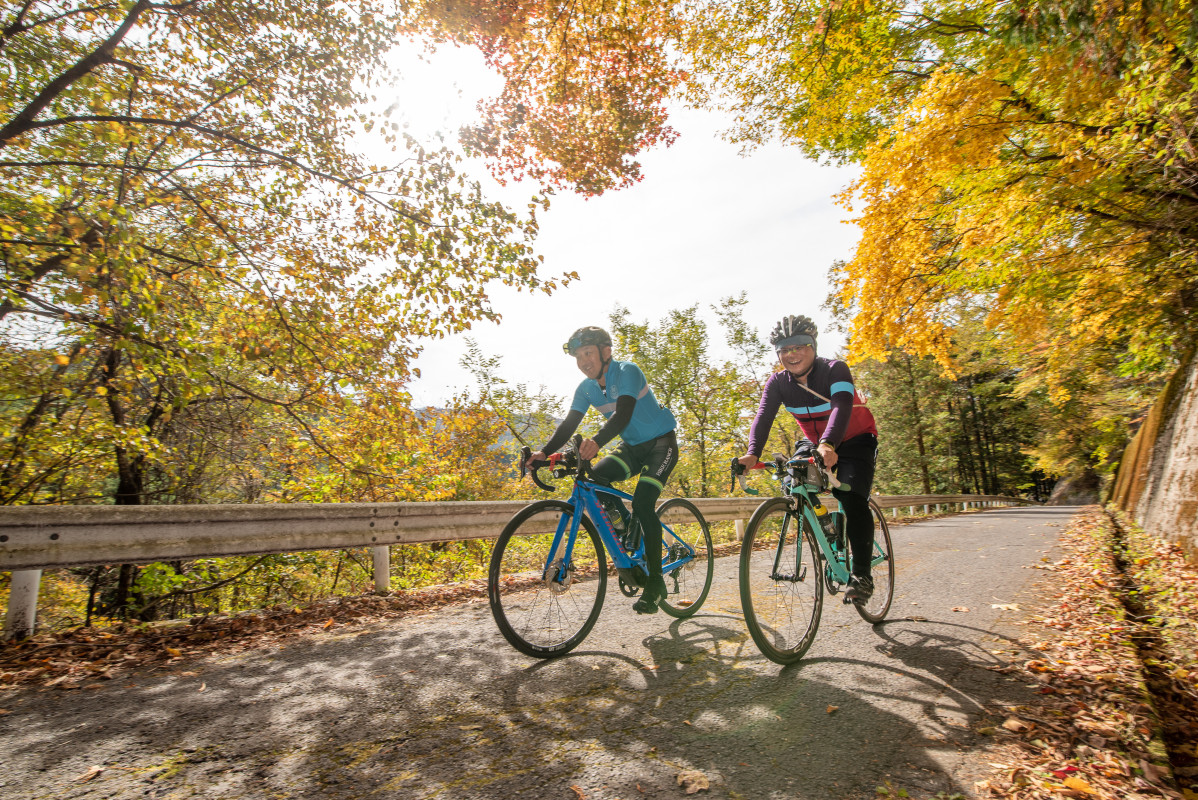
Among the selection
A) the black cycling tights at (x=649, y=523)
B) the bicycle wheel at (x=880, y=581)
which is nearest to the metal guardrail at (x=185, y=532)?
the black cycling tights at (x=649, y=523)

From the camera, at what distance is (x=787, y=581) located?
366 centimetres

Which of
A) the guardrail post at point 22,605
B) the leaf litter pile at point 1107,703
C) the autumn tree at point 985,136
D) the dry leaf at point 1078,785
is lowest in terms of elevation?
the leaf litter pile at point 1107,703

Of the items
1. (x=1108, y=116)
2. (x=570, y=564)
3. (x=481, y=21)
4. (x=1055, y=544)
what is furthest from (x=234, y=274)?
(x=1055, y=544)

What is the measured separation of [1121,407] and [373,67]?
69.6 feet

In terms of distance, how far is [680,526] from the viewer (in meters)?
4.93

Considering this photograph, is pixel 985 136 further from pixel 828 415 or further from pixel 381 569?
pixel 381 569

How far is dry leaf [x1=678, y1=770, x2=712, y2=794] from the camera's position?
184cm

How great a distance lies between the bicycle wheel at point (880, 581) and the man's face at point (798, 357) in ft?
3.99

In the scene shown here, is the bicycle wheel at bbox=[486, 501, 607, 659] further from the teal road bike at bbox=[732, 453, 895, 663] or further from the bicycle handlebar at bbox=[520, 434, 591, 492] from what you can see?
the teal road bike at bbox=[732, 453, 895, 663]

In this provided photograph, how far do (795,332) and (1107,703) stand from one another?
A: 8.55ft

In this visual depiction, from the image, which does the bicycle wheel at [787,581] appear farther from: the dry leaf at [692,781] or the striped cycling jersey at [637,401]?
the dry leaf at [692,781]

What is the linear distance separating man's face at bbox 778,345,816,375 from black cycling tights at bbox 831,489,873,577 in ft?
3.10

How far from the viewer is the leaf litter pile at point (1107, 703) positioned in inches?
72.2

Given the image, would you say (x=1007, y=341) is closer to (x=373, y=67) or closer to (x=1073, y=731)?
(x=1073, y=731)
